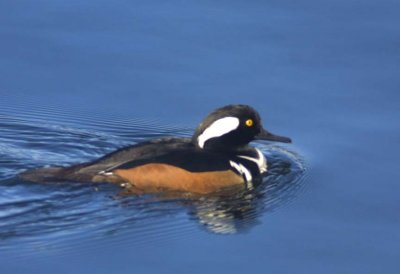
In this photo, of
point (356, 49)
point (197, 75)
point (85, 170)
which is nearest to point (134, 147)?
point (85, 170)

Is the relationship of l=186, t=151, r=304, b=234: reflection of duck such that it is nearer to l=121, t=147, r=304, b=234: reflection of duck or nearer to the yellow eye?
l=121, t=147, r=304, b=234: reflection of duck

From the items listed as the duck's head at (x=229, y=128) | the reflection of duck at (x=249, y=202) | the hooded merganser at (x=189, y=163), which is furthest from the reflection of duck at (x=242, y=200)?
the duck's head at (x=229, y=128)

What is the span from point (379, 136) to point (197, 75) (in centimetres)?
224

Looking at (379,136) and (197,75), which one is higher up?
(197,75)

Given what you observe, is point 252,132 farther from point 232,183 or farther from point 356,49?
point 356,49

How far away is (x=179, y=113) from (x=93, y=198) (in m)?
1.86

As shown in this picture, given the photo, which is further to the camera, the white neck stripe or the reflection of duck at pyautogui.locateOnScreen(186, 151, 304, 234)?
the white neck stripe

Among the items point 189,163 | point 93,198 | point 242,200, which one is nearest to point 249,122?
point 189,163

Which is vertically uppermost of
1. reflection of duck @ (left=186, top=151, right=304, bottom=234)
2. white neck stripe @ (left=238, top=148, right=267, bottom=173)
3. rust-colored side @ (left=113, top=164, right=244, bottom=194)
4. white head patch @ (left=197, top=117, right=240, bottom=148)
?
white head patch @ (left=197, top=117, right=240, bottom=148)

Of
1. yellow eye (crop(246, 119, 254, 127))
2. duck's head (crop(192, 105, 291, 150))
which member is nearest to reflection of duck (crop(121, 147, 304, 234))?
duck's head (crop(192, 105, 291, 150))

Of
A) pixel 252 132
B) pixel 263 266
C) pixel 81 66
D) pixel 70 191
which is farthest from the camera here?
pixel 81 66

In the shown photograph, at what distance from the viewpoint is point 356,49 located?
1609 cm

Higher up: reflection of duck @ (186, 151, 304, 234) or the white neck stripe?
the white neck stripe

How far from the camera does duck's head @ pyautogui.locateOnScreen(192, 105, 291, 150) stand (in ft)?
46.9
